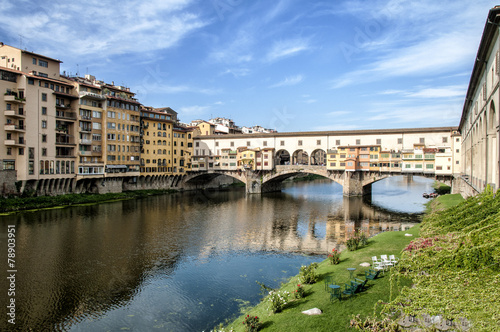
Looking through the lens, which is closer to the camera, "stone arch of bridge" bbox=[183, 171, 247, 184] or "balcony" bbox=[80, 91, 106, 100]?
"balcony" bbox=[80, 91, 106, 100]

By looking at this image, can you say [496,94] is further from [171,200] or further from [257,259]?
[171,200]

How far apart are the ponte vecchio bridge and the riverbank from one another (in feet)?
73.4

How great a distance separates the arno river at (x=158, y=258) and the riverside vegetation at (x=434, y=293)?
13.1 feet

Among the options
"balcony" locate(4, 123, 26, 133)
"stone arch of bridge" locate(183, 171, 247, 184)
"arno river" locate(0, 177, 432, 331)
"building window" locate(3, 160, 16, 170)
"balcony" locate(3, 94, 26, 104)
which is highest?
"balcony" locate(3, 94, 26, 104)

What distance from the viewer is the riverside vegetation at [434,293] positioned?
7.46m

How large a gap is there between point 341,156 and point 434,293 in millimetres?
57837

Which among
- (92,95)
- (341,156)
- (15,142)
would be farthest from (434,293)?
(92,95)

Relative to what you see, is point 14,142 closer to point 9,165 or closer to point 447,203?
point 9,165

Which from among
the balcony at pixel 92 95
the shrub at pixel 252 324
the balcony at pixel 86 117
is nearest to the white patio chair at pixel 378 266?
the shrub at pixel 252 324

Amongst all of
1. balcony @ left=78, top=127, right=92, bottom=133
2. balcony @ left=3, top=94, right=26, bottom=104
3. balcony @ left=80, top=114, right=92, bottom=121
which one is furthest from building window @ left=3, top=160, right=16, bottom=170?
balcony @ left=80, top=114, right=92, bottom=121

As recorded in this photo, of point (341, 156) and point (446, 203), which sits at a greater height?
point (341, 156)

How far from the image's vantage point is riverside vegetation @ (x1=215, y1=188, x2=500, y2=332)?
294 inches

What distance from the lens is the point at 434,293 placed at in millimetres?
8117

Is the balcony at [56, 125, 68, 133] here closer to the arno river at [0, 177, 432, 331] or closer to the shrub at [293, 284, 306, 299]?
the arno river at [0, 177, 432, 331]
